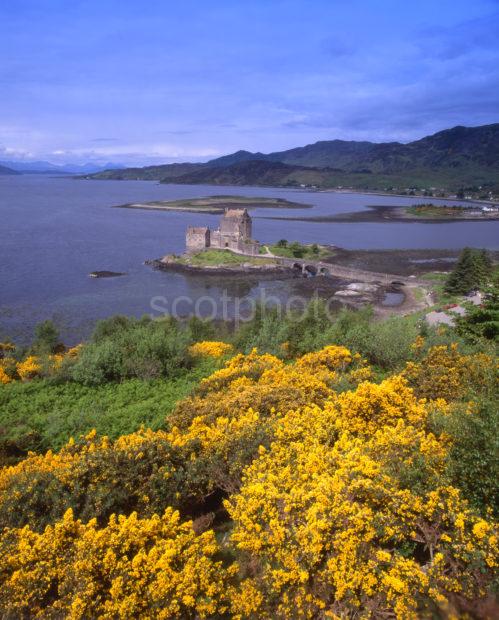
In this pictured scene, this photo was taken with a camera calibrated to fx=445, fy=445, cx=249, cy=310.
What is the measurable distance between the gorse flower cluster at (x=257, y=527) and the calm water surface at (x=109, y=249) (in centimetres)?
3542

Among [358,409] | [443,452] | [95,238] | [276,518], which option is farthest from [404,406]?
[95,238]

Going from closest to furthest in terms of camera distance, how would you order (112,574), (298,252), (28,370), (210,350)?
(112,574)
(28,370)
(210,350)
(298,252)

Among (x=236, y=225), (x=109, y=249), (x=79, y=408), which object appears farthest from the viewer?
(x=109, y=249)

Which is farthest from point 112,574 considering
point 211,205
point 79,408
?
point 211,205

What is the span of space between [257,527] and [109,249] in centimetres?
8391

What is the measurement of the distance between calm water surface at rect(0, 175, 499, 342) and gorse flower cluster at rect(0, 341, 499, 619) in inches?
1395

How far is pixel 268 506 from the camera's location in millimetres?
7273

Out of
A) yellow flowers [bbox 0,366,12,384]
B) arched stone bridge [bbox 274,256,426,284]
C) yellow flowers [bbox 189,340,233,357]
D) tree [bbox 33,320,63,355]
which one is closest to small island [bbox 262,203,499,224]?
arched stone bridge [bbox 274,256,426,284]

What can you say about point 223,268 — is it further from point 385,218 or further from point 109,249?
point 385,218

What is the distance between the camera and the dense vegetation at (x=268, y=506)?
20.1 feet

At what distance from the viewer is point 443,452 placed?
27.7 ft

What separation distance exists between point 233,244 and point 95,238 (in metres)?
33.4

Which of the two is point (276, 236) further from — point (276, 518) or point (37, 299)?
point (276, 518)

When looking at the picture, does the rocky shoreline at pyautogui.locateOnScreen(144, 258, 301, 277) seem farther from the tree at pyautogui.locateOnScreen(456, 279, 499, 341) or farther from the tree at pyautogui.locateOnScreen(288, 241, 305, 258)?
the tree at pyautogui.locateOnScreen(456, 279, 499, 341)
